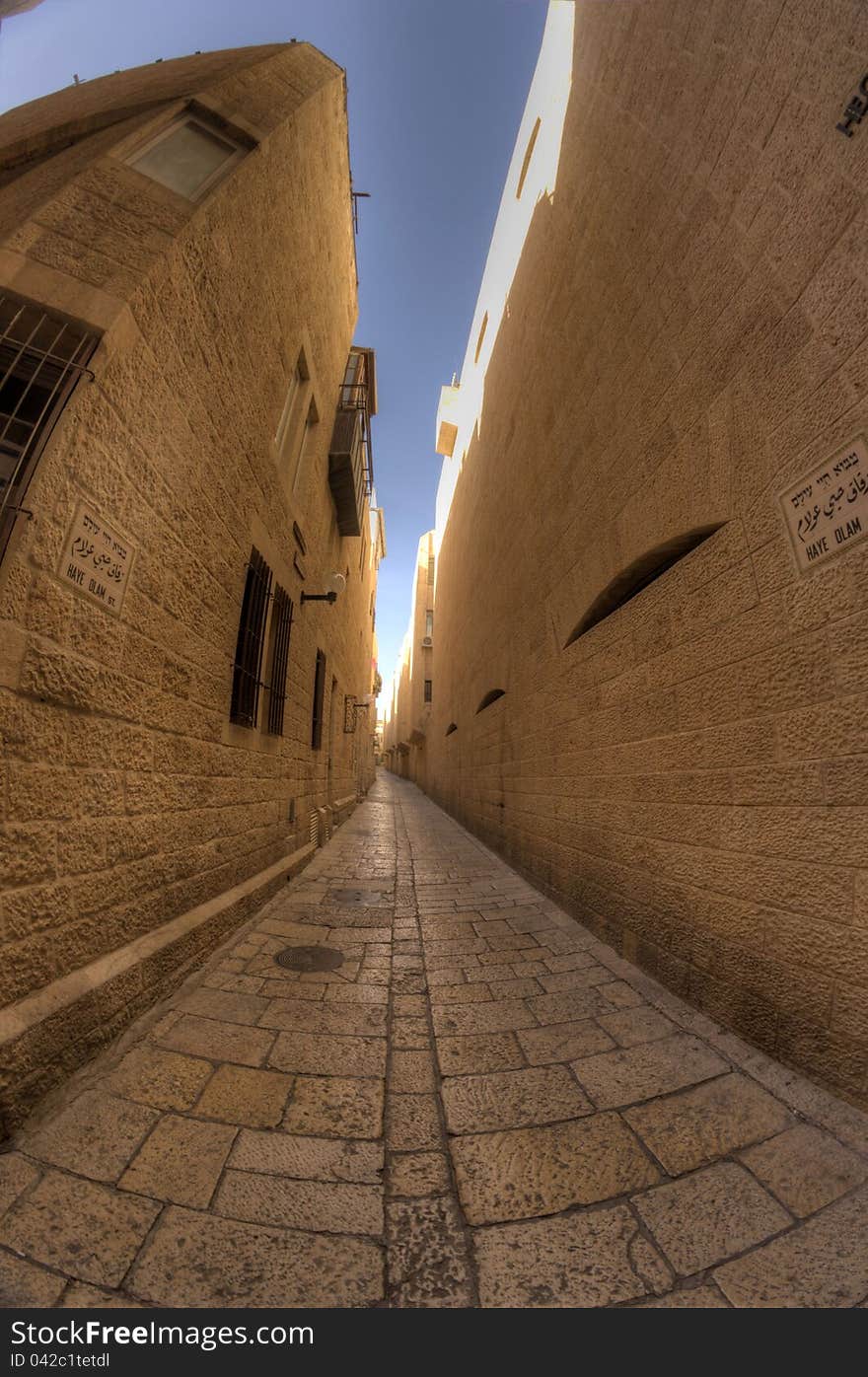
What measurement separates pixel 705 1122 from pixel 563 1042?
0.60 metres

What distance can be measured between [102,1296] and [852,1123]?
2222mm

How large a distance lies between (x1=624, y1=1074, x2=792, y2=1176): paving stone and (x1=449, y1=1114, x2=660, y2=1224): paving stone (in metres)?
0.08

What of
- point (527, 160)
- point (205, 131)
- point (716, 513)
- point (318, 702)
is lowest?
point (318, 702)

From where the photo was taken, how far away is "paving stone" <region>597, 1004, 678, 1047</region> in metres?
2.12

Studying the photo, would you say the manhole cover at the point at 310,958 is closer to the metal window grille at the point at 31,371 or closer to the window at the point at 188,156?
the metal window grille at the point at 31,371

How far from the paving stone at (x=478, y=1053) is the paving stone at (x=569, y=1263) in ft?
2.15

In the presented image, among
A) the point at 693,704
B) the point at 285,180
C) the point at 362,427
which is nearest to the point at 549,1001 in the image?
the point at 693,704

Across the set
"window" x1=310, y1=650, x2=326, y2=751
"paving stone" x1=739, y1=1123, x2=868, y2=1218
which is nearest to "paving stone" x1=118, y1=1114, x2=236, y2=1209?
"paving stone" x1=739, y1=1123, x2=868, y2=1218

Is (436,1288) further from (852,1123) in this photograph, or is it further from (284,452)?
(284,452)

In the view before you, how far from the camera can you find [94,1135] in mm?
1506

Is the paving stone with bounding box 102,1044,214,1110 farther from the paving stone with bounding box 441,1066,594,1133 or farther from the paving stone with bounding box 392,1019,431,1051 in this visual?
the paving stone with bounding box 441,1066,594,1133

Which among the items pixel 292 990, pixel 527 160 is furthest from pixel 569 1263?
pixel 527 160

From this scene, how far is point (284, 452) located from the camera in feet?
16.1

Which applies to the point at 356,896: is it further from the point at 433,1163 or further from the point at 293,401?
the point at 293,401
